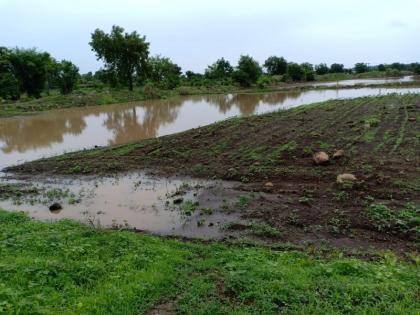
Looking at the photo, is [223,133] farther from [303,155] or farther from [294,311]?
[294,311]

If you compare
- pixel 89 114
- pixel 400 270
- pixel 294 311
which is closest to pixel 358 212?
pixel 400 270

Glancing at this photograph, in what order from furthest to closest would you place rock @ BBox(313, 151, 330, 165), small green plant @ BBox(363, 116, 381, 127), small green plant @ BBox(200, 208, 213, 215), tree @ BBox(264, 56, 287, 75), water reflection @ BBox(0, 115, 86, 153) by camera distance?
tree @ BBox(264, 56, 287, 75) → water reflection @ BBox(0, 115, 86, 153) → small green plant @ BBox(363, 116, 381, 127) → rock @ BBox(313, 151, 330, 165) → small green plant @ BBox(200, 208, 213, 215)

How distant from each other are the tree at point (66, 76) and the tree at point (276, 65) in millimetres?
44428

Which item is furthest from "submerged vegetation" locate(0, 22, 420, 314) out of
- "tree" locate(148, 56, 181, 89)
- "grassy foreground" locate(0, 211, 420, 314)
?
"tree" locate(148, 56, 181, 89)

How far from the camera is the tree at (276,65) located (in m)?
75.3

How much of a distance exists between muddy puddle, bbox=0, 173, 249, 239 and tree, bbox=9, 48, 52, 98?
2911 cm

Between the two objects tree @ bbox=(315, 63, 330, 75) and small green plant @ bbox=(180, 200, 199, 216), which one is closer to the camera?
small green plant @ bbox=(180, 200, 199, 216)

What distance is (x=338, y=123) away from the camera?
50.7ft

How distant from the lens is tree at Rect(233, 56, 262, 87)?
185 ft

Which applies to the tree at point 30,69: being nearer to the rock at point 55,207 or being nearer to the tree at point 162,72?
the tree at point 162,72

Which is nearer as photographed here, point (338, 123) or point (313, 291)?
point (313, 291)

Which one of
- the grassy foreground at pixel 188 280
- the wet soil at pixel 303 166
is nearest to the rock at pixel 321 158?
the wet soil at pixel 303 166

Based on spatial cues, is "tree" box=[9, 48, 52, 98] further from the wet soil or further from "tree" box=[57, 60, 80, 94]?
the wet soil

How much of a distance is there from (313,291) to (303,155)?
673cm
